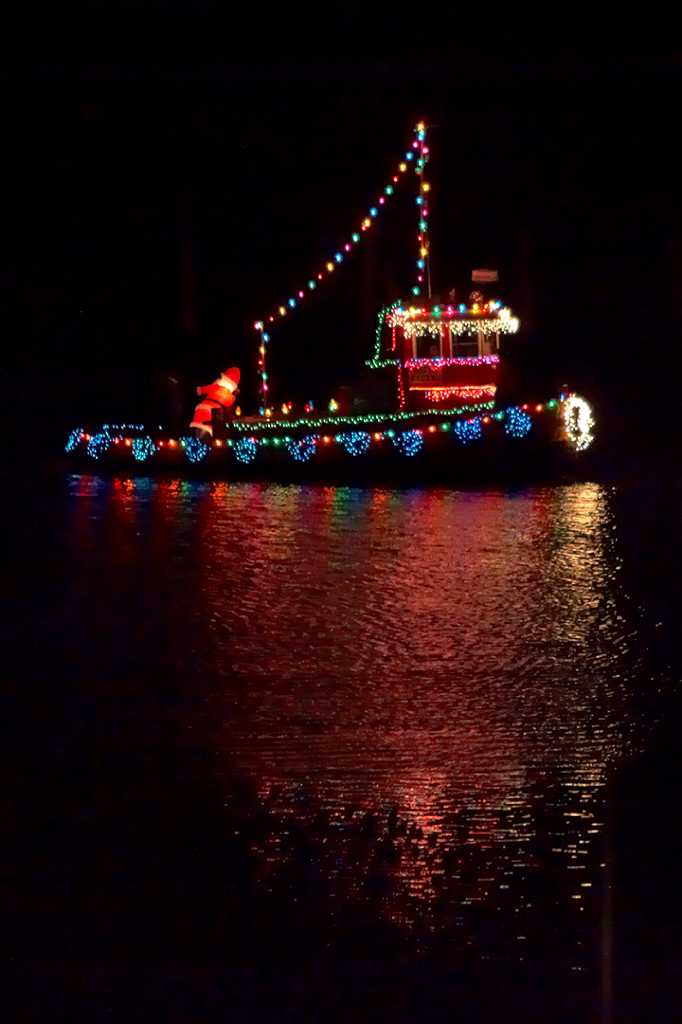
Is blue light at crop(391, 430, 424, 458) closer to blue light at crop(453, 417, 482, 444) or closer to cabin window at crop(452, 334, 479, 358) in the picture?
blue light at crop(453, 417, 482, 444)

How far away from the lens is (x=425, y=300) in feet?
74.8

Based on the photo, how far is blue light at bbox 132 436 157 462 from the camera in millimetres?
23000

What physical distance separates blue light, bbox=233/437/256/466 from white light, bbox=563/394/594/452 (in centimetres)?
379

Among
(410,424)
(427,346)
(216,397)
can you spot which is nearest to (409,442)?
(410,424)

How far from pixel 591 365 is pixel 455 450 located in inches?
620

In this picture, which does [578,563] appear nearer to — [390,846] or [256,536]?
[256,536]

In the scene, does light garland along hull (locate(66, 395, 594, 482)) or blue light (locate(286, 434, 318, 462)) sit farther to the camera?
blue light (locate(286, 434, 318, 462))

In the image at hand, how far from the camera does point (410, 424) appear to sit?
2125cm

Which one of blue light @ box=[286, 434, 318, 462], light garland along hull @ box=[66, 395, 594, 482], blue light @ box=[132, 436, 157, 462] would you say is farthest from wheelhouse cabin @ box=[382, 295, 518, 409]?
blue light @ box=[132, 436, 157, 462]

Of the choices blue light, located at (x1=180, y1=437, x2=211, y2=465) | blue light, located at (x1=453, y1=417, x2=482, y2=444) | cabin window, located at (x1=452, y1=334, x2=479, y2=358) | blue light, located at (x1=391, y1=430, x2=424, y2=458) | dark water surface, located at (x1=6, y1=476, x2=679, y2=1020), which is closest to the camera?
dark water surface, located at (x1=6, y1=476, x2=679, y2=1020)

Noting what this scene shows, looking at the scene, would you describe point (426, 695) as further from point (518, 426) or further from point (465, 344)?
point (465, 344)

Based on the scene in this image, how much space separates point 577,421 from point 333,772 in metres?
14.4

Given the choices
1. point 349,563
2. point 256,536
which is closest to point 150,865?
point 349,563

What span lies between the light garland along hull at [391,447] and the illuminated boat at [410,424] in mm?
12
